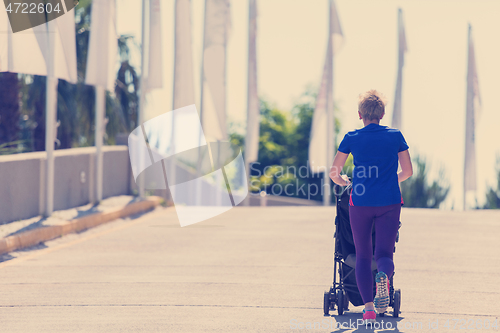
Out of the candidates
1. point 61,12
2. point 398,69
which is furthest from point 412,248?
point 398,69

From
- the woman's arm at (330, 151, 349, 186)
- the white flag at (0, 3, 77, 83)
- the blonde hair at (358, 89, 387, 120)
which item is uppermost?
the white flag at (0, 3, 77, 83)

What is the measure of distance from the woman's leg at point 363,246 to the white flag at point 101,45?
10816 mm

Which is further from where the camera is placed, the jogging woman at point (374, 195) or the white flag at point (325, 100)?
the white flag at point (325, 100)

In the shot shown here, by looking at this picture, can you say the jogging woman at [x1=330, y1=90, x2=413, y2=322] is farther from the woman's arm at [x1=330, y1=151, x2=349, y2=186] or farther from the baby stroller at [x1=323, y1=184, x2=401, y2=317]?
the baby stroller at [x1=323, y1=184, x2=401, y2=317]

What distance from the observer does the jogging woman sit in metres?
5.23

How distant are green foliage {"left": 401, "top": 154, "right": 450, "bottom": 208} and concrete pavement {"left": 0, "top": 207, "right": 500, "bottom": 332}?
760 inches

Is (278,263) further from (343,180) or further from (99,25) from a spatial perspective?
(99,25)

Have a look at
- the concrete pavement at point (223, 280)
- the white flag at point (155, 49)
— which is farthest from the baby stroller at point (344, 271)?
the white flag at point (155, 49)

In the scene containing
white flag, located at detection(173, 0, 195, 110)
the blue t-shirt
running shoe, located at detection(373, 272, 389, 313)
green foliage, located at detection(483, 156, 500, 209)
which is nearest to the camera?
running shoe, located at detection(373, 272, 389, 313)

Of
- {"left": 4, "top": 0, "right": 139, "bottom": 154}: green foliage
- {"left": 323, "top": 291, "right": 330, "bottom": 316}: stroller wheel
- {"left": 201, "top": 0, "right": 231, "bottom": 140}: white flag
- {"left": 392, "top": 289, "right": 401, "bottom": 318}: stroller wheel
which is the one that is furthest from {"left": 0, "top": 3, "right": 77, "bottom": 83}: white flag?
{"left": 4, "top": 0, "right": 139, "bottom": 154}: green foliage

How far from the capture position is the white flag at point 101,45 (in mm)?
15150

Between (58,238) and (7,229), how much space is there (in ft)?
2.85

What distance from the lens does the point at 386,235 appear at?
17.3 feet

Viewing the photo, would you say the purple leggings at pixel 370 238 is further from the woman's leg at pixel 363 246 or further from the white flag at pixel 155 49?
the white flag at pixel 155 49
